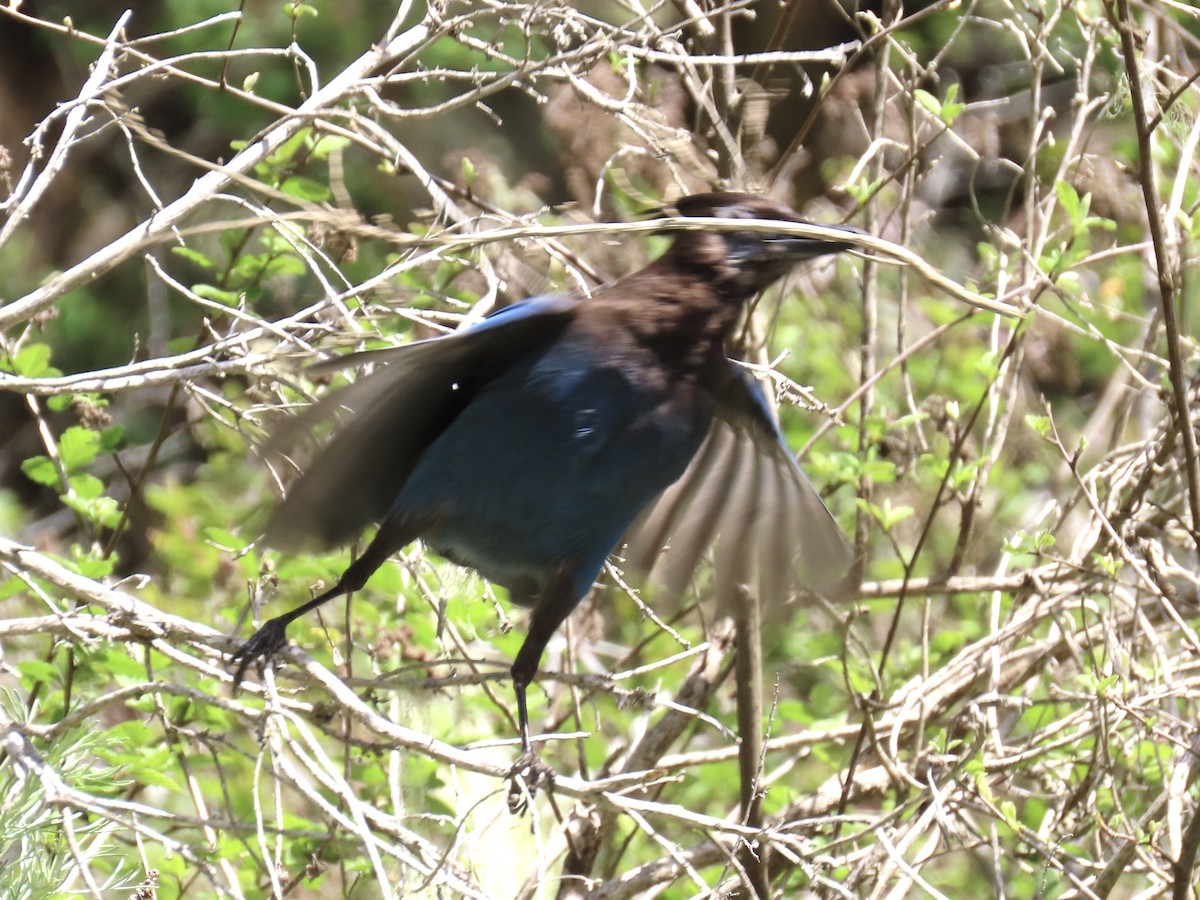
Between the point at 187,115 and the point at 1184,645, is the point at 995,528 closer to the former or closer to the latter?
the point at 1184,645

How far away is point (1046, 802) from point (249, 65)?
4.44 meters

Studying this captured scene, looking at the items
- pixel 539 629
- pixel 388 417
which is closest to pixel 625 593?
pixel 539 629

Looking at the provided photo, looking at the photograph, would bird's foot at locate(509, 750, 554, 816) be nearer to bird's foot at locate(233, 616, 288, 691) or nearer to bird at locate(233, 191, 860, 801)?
bird at locate(233, 191, 860, 801)

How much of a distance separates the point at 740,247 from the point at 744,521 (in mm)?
772

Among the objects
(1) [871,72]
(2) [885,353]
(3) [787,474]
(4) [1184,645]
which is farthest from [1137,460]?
(2) [885,353]

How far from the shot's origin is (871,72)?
14.8ft

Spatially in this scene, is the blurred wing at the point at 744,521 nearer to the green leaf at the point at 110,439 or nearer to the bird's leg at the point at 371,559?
the bird's leg at the point at 371,559

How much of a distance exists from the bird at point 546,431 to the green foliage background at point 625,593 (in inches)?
4.4

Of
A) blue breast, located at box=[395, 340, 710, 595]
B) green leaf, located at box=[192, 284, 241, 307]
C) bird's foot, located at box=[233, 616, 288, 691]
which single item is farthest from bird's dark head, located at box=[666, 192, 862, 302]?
bird's foot, located at box=[233, 616, 288, 691]

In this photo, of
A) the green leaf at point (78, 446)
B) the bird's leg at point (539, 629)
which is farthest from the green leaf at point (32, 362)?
the bird's leg at point (539, 629)

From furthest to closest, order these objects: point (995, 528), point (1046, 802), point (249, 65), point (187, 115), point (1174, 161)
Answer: point (187, 115), point (249, 65), point (995, 528), point (1174, 161), point (1046, 802)

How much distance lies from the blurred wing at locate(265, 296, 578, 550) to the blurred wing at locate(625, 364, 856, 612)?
55cm

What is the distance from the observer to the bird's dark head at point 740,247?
9.91 ft

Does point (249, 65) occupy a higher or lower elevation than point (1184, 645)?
higher
